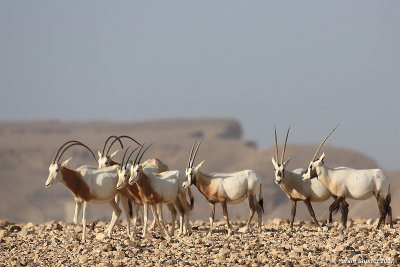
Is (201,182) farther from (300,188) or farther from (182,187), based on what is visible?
(300,188)

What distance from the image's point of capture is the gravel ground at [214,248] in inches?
564

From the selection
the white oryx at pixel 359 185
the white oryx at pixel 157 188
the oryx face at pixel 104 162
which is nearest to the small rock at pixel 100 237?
the white oryx at pixel 157 188

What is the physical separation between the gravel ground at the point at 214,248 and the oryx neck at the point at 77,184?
0.87 metres

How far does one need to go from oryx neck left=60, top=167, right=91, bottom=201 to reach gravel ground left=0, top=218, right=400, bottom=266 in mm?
872

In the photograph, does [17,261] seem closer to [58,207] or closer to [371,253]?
[371,253]

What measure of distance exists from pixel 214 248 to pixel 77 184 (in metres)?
3.75

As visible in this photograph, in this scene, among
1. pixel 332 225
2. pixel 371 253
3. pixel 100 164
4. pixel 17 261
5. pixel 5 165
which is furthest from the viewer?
pixel 5 165

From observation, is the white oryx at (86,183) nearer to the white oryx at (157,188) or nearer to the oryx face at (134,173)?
the white oryx at (157,188)

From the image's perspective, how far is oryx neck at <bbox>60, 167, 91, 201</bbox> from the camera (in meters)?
17.5

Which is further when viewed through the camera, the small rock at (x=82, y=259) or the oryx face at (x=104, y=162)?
the oryx face at (x=104, y=162)

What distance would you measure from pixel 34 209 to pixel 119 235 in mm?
70642

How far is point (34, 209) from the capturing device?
86.4 m

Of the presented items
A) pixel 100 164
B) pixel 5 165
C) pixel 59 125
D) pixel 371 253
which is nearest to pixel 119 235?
pixel 100 164

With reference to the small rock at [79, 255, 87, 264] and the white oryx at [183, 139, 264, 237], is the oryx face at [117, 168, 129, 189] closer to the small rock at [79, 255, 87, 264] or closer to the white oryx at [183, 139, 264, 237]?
the white oryx at [183, 139, 264, 237]
